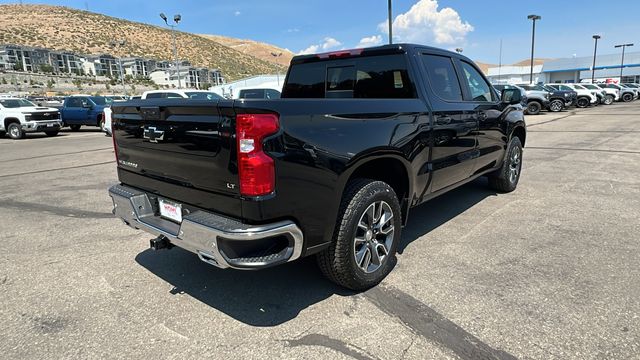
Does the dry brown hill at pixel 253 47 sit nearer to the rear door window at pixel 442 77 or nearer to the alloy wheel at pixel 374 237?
the rear door window at pixel 442 77

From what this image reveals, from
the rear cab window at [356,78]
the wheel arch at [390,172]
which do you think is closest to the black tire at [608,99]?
the rear cab window at [356,78]

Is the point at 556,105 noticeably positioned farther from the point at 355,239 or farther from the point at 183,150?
the point at 183,150

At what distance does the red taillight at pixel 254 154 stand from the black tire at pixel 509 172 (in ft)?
14.9

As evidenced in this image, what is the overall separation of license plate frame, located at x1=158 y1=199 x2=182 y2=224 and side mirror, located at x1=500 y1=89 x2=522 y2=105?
14.8 ft

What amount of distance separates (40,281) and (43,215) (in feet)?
8.02

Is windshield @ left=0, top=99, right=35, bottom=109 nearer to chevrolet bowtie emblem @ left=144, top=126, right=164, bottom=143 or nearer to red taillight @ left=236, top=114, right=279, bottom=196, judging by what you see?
chevrolet bowtie emblem @ left=144, top=126, right=164, bottom=143

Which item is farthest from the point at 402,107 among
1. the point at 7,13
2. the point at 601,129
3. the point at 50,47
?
the point at 7,13

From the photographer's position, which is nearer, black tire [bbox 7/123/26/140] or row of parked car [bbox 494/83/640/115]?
black tire [bbox 7/123/26/140]

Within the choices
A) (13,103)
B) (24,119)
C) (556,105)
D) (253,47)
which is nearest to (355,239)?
(24,119)

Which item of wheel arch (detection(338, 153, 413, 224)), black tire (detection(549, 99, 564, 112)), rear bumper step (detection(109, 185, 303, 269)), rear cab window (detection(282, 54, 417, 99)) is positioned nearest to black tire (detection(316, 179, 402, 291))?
wheel arch (detection(338, 153, 413, 224))

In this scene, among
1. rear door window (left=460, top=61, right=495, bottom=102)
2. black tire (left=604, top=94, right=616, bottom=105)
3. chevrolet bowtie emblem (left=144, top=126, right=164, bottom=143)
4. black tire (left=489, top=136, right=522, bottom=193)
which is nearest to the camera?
chevrolet bowtie emblem (left=144, top=126, right=164, bottom=143)

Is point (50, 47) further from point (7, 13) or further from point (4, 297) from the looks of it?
point (4, 297)

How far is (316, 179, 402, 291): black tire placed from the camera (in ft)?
10.1

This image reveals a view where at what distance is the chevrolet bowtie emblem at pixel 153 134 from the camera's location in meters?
3.05
